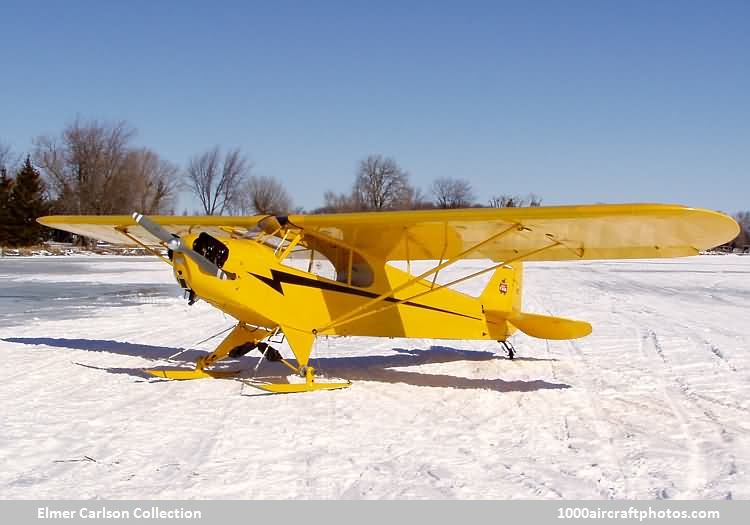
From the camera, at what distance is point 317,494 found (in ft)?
14.1

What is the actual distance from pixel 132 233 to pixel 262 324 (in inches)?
174

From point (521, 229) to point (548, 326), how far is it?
2.38 meters

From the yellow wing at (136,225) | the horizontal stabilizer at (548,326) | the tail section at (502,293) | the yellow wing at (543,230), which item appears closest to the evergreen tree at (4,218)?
the yellow wing at (136,225)

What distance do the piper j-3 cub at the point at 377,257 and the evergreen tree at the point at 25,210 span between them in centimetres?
5475

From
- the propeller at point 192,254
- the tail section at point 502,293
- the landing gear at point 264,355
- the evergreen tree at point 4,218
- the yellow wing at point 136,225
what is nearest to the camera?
the propeller at point 192,254

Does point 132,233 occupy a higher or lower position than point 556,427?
higher

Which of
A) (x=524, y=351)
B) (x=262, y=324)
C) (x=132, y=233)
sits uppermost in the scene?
(x=132, y=233)

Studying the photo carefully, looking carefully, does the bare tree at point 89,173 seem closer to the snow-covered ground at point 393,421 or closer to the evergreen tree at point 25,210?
the evergreen tree at point 25,210

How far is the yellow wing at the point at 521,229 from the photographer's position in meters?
6.52

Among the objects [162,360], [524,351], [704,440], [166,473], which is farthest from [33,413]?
[524,351]

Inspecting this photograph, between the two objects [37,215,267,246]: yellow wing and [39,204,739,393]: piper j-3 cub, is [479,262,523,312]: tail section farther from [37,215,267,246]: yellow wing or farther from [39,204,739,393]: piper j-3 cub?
[37,215,267,246]: yellow wing

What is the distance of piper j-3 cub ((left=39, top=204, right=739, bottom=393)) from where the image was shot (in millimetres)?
6980

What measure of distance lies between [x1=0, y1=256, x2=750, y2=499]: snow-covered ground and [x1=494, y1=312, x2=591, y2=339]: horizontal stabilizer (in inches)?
21.5
